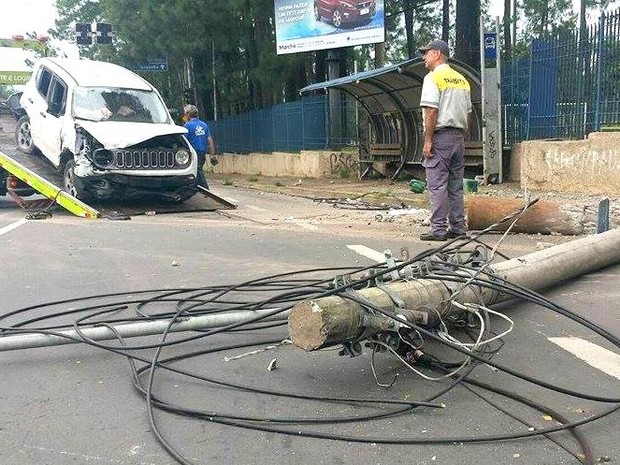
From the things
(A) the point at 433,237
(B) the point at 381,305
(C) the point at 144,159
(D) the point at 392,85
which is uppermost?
(D) the point at 392,85

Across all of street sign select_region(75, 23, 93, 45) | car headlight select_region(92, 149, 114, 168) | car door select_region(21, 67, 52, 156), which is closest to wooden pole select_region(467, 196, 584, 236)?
car headlight select_region(92, 149, 114, 168)

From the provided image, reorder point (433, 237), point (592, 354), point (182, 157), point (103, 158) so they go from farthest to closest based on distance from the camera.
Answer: point (182, 157) < point (103, 158) < point (433, 237) < point (592, 354)

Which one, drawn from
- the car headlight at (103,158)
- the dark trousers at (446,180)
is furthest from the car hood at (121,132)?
the dark trousers at (446,180)

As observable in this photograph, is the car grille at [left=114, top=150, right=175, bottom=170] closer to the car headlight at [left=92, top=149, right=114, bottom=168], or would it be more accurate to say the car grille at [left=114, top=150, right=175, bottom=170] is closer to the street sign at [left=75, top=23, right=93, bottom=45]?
the car headlight at [left=92, top=149, right=114, bottom=168]

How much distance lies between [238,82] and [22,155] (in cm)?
1729

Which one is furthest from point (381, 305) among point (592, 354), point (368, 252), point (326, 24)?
point (326, 24)

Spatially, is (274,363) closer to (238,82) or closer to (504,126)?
(504,126)

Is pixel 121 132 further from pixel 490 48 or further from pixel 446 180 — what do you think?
pixel 490 48

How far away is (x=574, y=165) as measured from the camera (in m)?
10.3

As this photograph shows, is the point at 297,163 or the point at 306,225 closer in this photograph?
the point at 306,225

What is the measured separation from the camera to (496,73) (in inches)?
469

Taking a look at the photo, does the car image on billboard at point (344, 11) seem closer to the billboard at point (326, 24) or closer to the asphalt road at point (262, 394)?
the billboard at point (326, 24)

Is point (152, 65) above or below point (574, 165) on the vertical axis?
above

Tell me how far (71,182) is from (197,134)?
2925 mm
